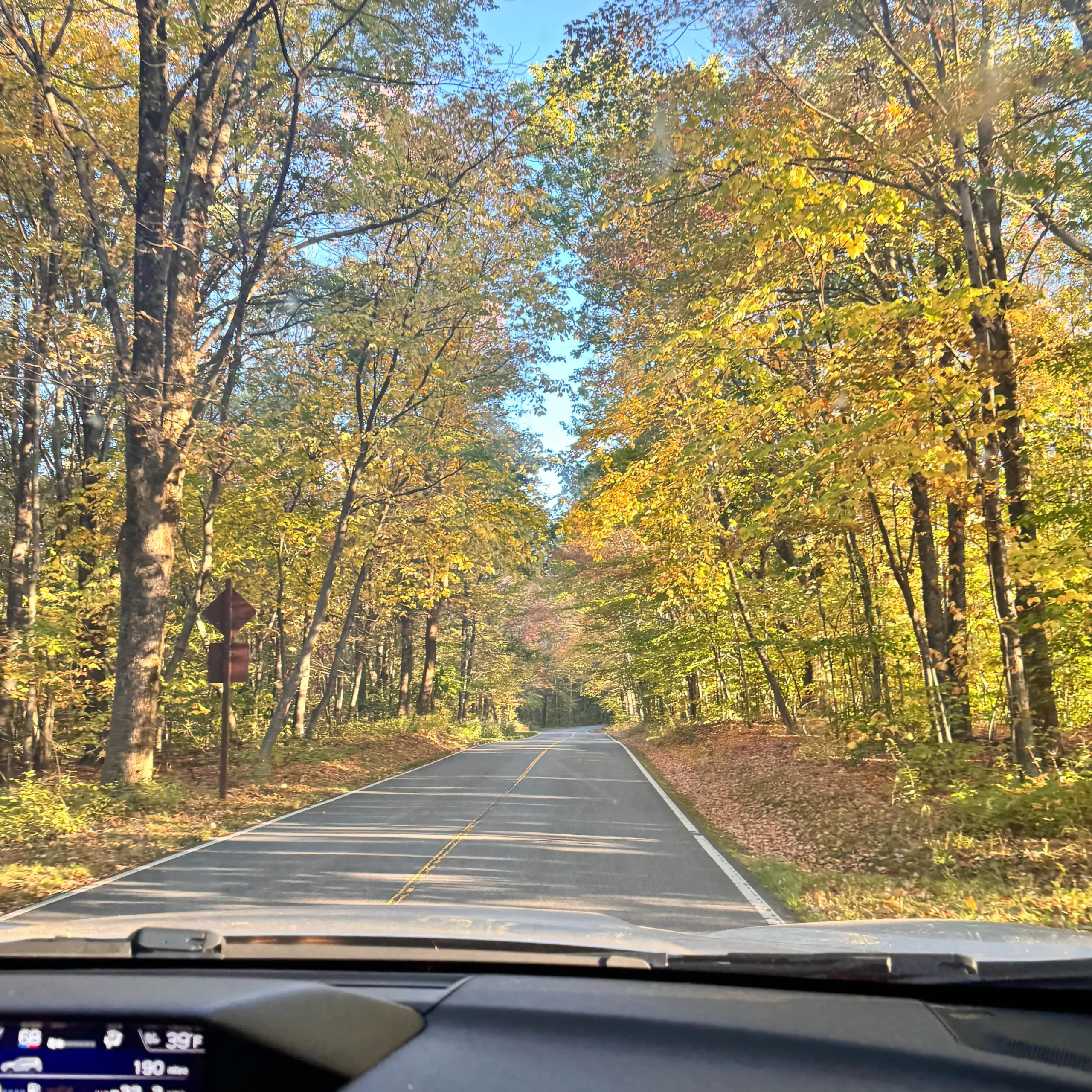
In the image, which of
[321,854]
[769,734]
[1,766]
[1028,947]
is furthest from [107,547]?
[1028,947]

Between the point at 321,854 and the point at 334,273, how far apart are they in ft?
44.6

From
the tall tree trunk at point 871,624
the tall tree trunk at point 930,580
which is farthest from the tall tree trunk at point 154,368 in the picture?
the tall tree trunk at point 871,624

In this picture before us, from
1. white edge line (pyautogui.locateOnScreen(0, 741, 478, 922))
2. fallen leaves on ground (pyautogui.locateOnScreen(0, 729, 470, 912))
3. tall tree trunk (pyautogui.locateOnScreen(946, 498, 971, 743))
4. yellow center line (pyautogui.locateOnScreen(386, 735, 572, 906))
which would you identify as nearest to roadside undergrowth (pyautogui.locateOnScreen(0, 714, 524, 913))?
fallen leaves on ground (pyautogui.locateOnScreen(0, 729, 470, 912))

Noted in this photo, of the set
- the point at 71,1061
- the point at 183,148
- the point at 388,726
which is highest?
the point at 183,148

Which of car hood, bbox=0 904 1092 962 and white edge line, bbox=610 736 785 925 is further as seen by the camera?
white edge line, bbox=610 736 785 925

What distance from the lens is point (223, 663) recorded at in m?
12.7

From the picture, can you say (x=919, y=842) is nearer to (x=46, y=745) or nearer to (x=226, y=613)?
(x=226, y=613)

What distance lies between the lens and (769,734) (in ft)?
68.1

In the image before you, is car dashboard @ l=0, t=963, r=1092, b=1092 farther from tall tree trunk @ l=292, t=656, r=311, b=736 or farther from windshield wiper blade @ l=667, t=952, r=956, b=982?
tall tree trunk @ l=292, t=656, r=311, b=736

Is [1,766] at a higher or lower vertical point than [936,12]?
lower

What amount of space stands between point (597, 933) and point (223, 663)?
11.6 metres

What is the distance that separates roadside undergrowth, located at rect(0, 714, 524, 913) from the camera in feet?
27.1

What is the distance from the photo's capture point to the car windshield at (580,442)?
7.49 metres

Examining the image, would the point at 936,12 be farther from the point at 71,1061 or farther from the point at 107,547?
the point at 107,547
